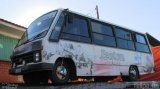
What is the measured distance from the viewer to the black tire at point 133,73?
11904mm

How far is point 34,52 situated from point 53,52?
18.8 inches

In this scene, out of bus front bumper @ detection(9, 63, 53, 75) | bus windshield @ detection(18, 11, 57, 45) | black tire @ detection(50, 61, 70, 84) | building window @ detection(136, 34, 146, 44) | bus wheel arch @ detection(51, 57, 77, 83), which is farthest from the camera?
building window @ detection(136, 34, 146, 44)

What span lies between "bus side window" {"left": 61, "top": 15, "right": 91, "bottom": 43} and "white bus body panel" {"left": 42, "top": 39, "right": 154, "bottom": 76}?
0.15 meters

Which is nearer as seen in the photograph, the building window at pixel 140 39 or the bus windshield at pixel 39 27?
the bus windshield at pixel 39 27

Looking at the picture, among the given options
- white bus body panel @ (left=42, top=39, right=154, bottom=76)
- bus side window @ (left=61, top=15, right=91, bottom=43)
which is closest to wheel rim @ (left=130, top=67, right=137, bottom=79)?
white bus body panel @ (left=42, top=39, right=154, bottom=76)

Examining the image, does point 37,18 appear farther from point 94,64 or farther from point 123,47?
point 123,47

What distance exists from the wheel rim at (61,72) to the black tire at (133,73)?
3.99 metres

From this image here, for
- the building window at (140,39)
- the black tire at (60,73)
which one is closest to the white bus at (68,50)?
the black tire at (60,73)

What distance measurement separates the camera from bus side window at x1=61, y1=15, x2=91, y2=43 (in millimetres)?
8820

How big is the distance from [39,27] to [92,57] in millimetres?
1814

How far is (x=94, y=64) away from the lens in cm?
962

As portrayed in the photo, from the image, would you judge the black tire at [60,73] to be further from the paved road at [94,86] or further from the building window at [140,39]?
the building window at [140,39]

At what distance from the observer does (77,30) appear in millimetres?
9281

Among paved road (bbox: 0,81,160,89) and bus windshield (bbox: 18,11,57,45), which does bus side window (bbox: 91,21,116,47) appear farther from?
paved road (bbox: 0,81,160,89)
